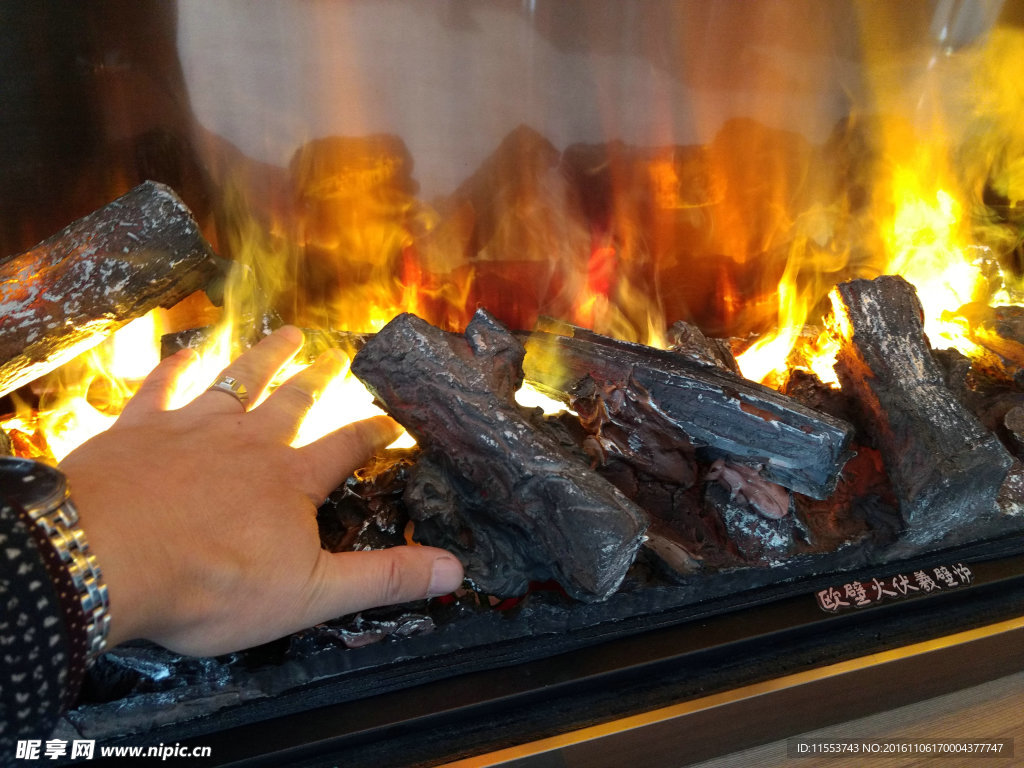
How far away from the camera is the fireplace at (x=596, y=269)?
3.73 feet

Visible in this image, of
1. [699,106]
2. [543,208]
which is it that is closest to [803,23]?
[699,106]

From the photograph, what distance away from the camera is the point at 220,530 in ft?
3.05

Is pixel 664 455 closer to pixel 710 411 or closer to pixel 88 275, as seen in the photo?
pixel 710 411

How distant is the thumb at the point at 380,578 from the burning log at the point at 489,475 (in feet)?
0.30

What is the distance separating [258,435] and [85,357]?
1.95ft

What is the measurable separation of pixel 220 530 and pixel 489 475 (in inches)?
15.4

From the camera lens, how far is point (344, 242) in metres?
1.48

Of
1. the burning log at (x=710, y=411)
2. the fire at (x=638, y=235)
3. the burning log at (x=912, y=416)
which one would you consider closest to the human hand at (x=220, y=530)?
the fire at (x=638, y=235)

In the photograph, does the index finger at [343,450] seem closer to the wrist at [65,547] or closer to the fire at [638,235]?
the fire at [638,235]

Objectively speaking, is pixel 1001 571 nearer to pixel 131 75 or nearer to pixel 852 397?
pixel 852 397

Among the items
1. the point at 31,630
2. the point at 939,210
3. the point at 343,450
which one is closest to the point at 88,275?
the point at 343,450

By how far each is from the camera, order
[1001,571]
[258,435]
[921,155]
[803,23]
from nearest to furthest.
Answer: [258,435] < [1001,571] < [803,23] < [921,155]

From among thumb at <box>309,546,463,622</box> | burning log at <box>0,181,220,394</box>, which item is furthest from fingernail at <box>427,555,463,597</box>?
burning log at <box>0,181,220,394</box>

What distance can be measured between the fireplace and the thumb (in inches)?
4.1
